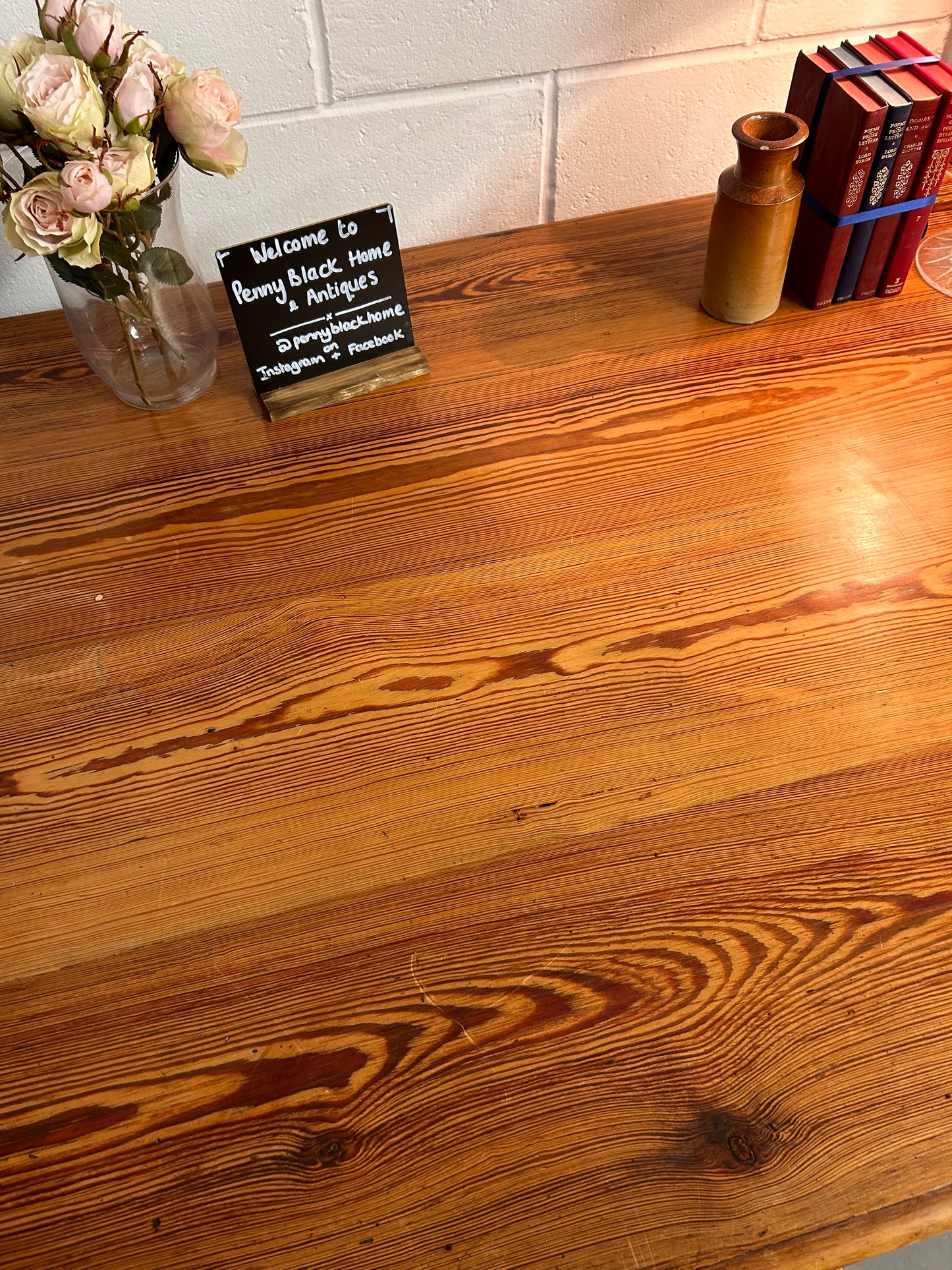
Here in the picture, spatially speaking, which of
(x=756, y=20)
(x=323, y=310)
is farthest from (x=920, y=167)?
(x=323, y=310)

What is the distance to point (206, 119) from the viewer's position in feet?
2.96

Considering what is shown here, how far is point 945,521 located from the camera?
1.00 metres

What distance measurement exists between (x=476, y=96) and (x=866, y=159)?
455mm

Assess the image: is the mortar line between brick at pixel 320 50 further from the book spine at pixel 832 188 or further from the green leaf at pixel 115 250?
the book spine at pixel 832 188

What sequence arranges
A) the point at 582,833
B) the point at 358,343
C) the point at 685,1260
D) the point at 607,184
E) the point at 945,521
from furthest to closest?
the point at 607,184 → the point at 358,343 → the point at 945,521 → the point at 582,833 → the point at 685,1260

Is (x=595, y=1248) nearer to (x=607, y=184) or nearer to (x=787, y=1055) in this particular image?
(x=787, y=1055)

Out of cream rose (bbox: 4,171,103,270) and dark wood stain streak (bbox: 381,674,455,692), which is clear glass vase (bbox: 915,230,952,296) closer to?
dark wood stain streak (bbox: 381,674,455,692)

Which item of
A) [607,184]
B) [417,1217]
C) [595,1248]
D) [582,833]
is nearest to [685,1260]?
[595,1248]

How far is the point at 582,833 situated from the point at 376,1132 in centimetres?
26

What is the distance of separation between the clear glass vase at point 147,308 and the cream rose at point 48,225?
52 millimetres

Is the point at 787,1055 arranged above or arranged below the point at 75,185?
below

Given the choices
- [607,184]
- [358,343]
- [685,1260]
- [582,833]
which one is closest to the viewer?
[685,1260]

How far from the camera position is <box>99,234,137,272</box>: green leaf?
0.93 meters

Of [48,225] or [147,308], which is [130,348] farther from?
[48,225]
